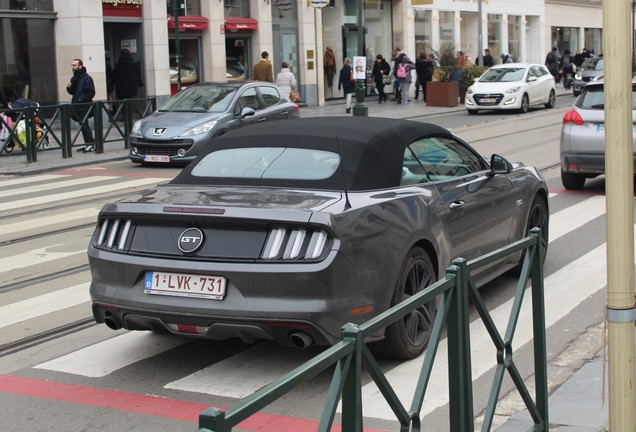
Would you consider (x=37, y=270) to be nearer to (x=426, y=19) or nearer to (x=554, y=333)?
(x=554, y=333)

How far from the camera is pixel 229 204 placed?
6105 mm

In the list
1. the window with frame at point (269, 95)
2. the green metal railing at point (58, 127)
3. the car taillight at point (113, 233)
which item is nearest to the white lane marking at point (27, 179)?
the green metal railing at point (58, 127)

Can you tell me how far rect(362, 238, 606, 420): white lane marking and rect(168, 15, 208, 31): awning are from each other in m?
23.6

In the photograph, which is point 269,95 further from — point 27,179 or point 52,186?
point 52,186

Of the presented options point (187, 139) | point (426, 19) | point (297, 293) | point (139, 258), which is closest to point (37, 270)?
point (139, 258)

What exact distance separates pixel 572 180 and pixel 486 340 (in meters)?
10.2

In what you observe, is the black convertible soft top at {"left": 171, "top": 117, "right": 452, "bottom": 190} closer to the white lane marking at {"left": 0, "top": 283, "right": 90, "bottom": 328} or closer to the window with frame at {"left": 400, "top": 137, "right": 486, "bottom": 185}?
the window with frame at {"left": 400, "top": 137, "right": 486, "bottom": 185}

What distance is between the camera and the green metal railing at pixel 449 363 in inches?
104

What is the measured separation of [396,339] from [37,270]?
4.83m

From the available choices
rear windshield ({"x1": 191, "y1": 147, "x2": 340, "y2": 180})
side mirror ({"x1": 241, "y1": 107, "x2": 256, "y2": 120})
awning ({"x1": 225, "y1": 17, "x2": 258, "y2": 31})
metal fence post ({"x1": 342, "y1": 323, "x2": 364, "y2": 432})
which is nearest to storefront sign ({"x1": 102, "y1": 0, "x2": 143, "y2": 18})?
awning ({"x1": 225, "y1": 17, "x2": 258, "y2": 31})

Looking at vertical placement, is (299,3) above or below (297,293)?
above

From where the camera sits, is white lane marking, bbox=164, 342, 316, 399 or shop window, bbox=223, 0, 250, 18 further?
shop window, bbox=223, 0, 250, 18

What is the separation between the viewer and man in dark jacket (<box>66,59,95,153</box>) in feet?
68.2

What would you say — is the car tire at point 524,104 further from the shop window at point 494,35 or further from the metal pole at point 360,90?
the shop window at point 494,35
